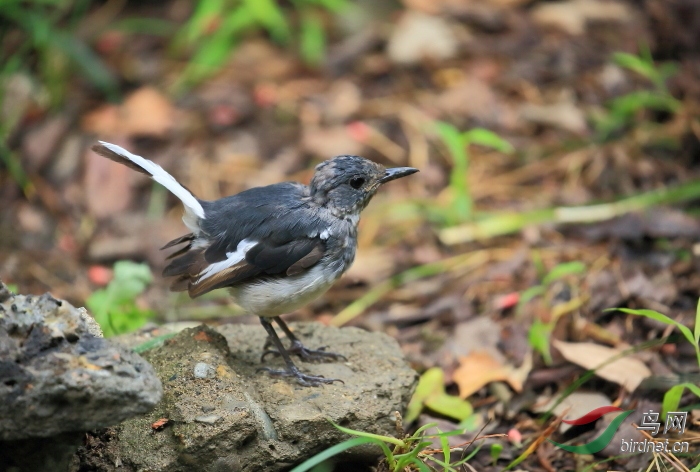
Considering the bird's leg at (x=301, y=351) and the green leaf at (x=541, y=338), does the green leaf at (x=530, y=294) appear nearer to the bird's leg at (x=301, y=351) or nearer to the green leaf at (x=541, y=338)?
the green leaf at (x=541, y=338)

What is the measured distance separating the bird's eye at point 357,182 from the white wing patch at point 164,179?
80 centimetres

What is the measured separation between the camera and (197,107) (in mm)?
7535

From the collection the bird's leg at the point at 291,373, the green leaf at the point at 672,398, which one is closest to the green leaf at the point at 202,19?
the bird's leg at the point at 291,373

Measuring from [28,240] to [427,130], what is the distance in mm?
3531

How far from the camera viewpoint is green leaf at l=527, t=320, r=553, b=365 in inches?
182

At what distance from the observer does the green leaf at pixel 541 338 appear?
4.62 m

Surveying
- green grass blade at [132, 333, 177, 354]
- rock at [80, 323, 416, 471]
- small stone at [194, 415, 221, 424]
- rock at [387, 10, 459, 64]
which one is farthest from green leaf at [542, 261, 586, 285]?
rock at [387, 10, 459, 64]

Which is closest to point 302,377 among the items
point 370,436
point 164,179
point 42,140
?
point 370,436

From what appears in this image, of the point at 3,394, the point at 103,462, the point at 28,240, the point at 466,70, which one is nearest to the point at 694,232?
the point at 466,70

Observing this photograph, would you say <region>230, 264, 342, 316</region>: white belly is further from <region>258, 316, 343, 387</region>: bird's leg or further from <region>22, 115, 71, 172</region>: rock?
<region>22, 115, 71, 172</region>: rock

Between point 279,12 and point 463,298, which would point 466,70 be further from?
point 463,298

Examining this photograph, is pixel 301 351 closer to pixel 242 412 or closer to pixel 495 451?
pixel 242 412

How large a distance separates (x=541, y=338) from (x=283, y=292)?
168 centimetres

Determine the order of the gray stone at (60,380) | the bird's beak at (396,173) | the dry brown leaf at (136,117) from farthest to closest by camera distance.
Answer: the dry brown leaf at (136,117) < the bird's beak at (396,173) < the gray stone at (60,380)
